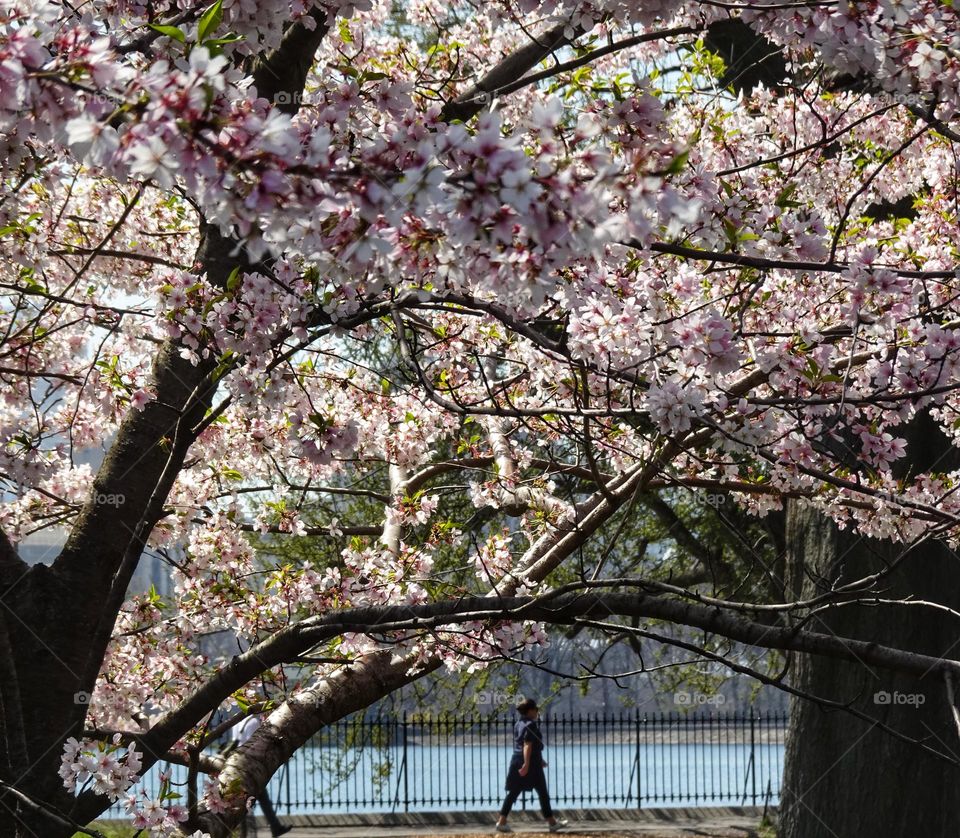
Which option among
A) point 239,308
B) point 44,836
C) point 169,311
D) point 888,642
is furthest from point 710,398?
point 888,642

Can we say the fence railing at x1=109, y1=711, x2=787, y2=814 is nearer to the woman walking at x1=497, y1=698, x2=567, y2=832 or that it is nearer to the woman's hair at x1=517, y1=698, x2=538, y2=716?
the woman walking at x1=497, y1=698, x2=567, y2=832

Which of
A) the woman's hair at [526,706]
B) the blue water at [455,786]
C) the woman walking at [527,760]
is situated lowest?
the blue water at [455,786]

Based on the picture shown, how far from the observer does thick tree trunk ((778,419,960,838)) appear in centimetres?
684

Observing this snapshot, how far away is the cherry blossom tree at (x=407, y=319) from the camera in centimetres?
168

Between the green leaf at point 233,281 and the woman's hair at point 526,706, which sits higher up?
the green leaf at point 233,281

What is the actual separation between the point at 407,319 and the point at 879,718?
4.36 m

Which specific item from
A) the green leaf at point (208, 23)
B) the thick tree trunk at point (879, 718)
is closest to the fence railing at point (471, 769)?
the green leaf at point (208, 23)

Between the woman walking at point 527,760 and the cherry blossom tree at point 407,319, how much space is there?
5.20 meters

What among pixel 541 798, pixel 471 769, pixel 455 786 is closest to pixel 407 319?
pixel 541 798

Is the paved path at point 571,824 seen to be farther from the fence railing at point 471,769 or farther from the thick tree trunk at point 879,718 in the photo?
the thick tree trunk at point 879,718

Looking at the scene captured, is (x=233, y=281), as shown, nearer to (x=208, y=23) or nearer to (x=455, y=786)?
(x=208, y=23)

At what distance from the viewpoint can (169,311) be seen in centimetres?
337

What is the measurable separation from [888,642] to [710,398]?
14.2ft

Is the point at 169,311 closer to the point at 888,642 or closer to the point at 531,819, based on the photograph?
the point at 888,642
